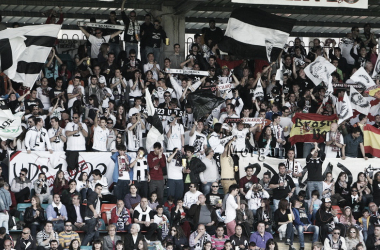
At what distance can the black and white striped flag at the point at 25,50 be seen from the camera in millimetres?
23297

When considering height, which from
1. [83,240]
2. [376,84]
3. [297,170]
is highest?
[376,84]

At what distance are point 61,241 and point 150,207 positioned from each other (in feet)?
8.15

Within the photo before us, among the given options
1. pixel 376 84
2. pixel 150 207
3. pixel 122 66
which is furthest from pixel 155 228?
pixel 376 84

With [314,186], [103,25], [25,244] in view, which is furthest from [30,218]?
[103,25]

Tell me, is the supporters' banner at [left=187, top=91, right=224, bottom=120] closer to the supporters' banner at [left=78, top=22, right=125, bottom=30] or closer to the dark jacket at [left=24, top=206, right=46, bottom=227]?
the supporters' banner at [left=78, top=22, right=125, bottom=30]

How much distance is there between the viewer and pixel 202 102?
82.1ft

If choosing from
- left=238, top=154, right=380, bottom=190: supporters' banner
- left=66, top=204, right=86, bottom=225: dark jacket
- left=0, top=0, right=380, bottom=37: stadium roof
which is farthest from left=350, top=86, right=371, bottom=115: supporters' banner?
left=66, top=204, right=86, bottom=225: dark jacket

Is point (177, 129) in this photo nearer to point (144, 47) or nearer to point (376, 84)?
point (144, 47)

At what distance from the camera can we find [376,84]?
89.8 ft

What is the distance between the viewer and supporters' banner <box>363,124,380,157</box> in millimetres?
25812

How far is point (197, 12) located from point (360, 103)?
25.2ft

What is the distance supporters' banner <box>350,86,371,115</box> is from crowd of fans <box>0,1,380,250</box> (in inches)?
19.8

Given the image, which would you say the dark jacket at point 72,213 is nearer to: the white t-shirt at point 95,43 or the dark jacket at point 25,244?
the dark jacket at point 25,244

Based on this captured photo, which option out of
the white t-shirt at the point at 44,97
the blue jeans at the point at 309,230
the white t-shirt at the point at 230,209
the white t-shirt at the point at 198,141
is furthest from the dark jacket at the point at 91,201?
the blue jeans at the point at 309,230
